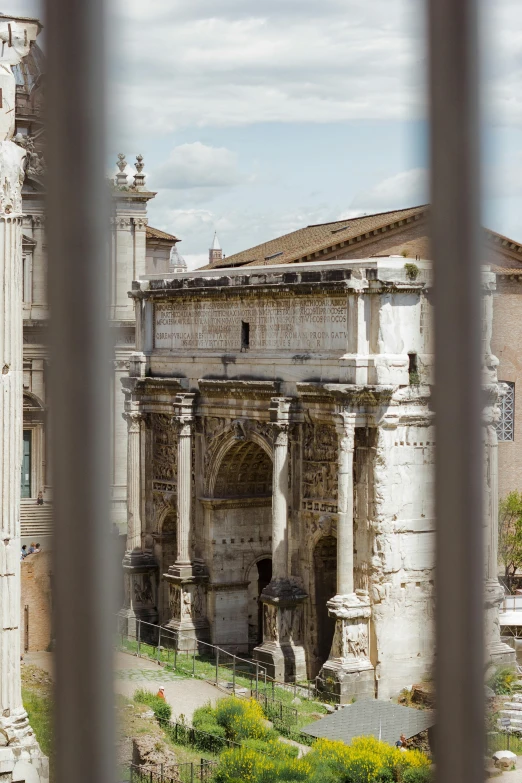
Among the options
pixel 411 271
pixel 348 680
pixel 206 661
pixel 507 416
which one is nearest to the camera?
pixel 348 680

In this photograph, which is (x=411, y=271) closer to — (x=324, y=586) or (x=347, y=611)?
(x=347, y=611)

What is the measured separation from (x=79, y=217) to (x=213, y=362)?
25726 millimetres

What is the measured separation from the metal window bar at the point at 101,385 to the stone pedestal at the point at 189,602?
83.5 feet

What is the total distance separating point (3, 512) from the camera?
12.9 m

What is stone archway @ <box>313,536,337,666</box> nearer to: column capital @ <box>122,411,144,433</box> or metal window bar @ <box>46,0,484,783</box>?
column capital @ <box>122,411,144,433</box>

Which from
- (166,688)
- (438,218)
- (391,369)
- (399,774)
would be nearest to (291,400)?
(391,369)

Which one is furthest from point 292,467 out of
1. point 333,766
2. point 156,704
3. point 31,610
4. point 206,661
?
point 333,766

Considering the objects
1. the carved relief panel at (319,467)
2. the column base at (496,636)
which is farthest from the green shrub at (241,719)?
the carved relief panel at (319,467)

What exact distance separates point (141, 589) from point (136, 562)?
0.56 m

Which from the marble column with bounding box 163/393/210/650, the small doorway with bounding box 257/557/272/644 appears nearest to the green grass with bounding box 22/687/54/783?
the marble column with bounding box 163/393/210/650

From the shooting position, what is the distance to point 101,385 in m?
2.01

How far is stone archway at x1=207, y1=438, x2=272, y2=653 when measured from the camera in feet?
90.8

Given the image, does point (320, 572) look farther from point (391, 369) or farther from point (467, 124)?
point (467, 124)

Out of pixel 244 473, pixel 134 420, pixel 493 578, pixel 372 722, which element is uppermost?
pixel 134 420
